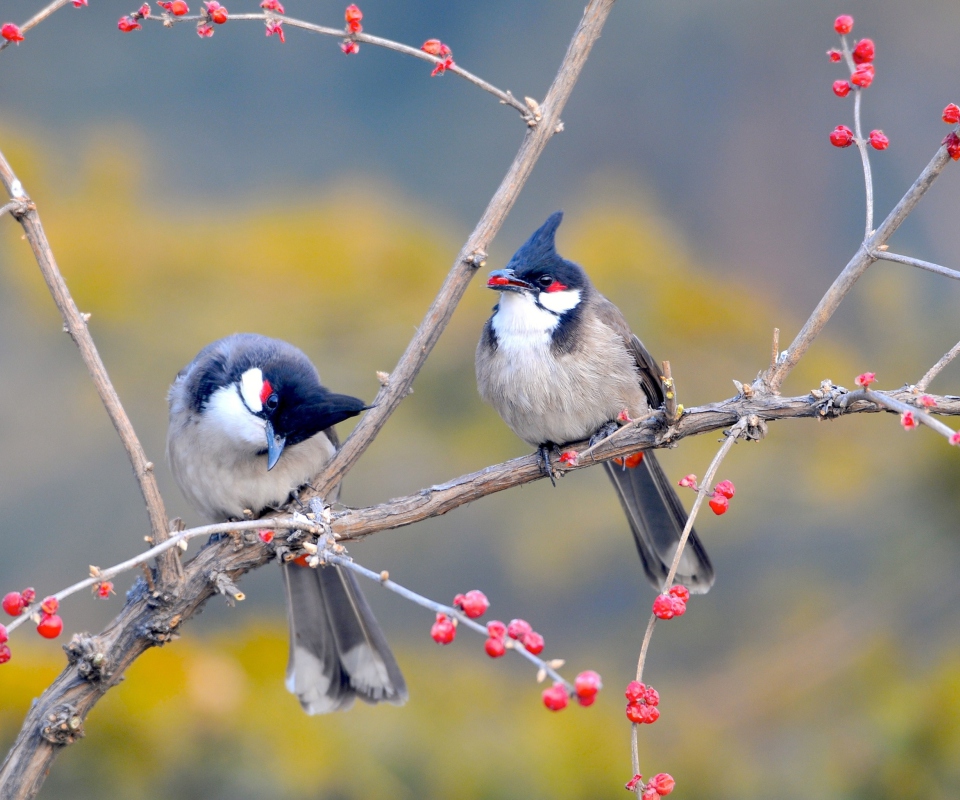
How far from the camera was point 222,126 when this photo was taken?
3.56 meters

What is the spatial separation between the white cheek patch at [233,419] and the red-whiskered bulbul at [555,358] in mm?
499

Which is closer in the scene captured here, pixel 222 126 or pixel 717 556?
pixel 717 556

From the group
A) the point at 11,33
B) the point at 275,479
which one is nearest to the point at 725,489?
the point at 275,479

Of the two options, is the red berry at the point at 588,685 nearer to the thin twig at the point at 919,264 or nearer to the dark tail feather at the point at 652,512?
the thin twig at the point at 919,264

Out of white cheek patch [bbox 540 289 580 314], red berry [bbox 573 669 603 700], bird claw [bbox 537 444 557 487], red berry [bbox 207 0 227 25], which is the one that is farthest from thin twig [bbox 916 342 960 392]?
red berry [bbox 207 0 227 25]

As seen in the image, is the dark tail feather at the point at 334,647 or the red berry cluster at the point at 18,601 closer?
the red berry cluster at the point at 18,601

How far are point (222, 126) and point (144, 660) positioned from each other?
183 cm

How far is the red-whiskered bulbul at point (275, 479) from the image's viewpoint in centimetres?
206

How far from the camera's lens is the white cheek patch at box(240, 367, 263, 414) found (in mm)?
2017

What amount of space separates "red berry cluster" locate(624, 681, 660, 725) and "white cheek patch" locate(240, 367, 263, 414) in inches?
39.7

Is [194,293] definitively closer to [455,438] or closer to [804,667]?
[455,438]

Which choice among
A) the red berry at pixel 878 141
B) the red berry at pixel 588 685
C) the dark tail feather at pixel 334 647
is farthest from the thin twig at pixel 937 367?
the dark tail feather at pixel 334 647

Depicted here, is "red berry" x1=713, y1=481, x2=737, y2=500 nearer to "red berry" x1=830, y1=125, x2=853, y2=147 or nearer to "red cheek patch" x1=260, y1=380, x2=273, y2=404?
"red berry" x1=830, y1=125, x2=853, y2=147

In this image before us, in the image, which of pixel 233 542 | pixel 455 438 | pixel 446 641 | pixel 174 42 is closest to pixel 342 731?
pixel 455 438
